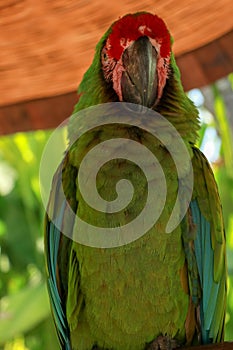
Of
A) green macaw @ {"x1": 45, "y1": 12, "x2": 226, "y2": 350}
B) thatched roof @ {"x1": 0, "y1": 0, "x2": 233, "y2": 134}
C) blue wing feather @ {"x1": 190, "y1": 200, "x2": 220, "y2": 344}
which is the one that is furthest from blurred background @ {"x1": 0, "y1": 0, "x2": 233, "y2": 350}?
blue wing feather @ {"x1": 190, "y1": 200, "x2": 220, "y2": 344}

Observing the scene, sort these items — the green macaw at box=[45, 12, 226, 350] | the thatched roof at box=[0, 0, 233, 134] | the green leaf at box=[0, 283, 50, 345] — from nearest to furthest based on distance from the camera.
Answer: the green macaw at box=[45, 12, 226, 350] < the thatched roof at box=[0, 0, 233, 134] < the green leaf at box=[0, 283, 50, 345]

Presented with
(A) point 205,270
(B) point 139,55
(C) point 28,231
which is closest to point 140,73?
(B) point 139,55

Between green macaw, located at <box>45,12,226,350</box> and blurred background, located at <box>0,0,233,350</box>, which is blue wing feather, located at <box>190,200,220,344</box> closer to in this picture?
green macaw, located at <box>45,12,226,350</box>

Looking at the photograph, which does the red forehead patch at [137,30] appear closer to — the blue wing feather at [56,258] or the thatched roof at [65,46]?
the thatched roof at [65,46]

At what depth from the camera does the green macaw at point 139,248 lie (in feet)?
4.12

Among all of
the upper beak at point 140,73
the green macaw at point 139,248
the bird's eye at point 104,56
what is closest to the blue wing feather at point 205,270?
the green macaw at point 139,248

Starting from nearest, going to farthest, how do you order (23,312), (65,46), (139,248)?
1. (139,248)
2. (65,46)
3. (23,312)

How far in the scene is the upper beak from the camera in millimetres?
1329

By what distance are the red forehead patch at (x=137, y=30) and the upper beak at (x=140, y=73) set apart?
1 centimetres

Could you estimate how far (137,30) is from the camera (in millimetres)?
1322

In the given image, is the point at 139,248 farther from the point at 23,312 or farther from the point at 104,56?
the point at 23,312

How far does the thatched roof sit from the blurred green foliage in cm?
35

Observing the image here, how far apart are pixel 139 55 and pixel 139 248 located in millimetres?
373

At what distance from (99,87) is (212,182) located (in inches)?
12.0
